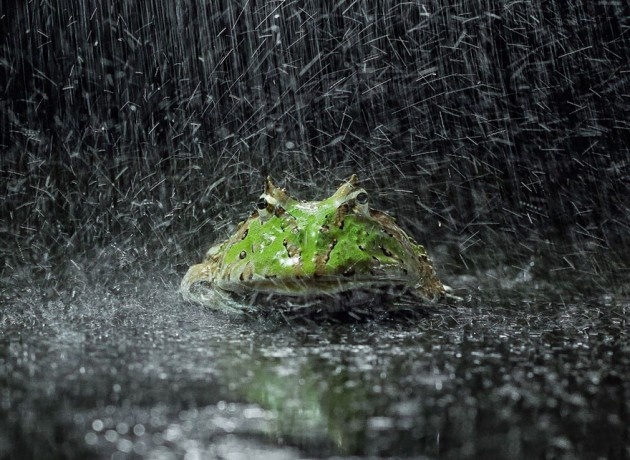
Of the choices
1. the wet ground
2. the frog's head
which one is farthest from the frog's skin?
the wet ground

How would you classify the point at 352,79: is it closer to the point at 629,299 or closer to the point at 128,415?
the point at 629,299

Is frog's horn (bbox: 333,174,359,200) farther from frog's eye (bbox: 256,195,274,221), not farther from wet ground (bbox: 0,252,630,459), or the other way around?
wet ground (bbox: 0,252,630,459)

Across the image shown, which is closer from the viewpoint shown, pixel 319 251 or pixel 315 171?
pixel 319 251

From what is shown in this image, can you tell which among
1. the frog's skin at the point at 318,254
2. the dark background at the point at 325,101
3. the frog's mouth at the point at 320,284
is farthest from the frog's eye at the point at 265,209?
the dark background at the point at 325,101

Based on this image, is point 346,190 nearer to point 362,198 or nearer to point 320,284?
point 362,198

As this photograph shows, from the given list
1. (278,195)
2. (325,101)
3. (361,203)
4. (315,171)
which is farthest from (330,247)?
(325,101)

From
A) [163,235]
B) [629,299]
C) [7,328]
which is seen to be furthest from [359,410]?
[163,235]
